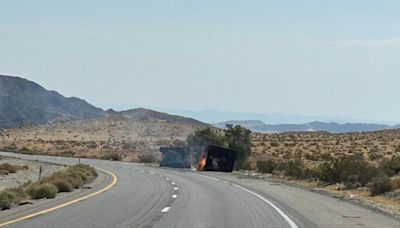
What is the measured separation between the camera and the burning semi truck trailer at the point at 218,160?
55594mm

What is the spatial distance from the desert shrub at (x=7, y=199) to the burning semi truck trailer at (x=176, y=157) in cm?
3925

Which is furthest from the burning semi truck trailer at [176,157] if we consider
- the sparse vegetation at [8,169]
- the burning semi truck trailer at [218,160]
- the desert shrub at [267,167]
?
the sparse vegetation at [8,169]

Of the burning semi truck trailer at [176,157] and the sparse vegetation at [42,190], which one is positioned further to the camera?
the burning semi truck trailer at [176,157]

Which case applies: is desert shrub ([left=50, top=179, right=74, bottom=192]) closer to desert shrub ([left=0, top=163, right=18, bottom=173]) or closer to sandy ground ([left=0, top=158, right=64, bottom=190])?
sandy ground ([left=0, top=158, right=64, bottom=190])

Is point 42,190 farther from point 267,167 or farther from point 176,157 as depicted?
point 176,157

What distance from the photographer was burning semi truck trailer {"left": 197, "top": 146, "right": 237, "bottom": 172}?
55.6 meters

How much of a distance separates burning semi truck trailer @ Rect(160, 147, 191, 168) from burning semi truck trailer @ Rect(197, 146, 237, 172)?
15.9 feet

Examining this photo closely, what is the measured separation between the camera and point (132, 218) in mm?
17078

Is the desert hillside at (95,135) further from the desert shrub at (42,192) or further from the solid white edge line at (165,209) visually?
the solid white edge line at (165,209)

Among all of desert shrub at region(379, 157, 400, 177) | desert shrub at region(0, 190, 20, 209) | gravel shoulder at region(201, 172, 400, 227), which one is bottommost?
desert shrub at region(0, 190, 20, 209)

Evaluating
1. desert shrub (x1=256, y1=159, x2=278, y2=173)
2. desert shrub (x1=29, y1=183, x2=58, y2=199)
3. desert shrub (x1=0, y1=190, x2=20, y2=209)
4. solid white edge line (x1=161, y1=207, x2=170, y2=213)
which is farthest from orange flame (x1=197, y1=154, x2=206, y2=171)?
solid white edge line (x1=161, y1=207, x2=170, y2=213)

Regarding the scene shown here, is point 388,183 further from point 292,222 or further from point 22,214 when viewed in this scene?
point 22,214

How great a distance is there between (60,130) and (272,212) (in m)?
138

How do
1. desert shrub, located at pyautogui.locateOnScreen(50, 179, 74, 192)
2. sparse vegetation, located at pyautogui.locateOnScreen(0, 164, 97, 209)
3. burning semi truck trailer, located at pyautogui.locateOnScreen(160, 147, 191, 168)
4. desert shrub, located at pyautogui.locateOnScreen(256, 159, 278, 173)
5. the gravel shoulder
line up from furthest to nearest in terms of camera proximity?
burning semi truck trailer, located at pyautogui.locateOnScreen(160, 147, 191, 168)
desert shrub, located at pyautogui.locateOnScreen(256, 159, 278, 173)
desert shrub, located at pyautogui.locateOnScreen(50, 179, 74, 192)
sparse vegetation, located at pyautogui.locateOnScreen(0, 164, 97, 209)
the gravel shoulder
